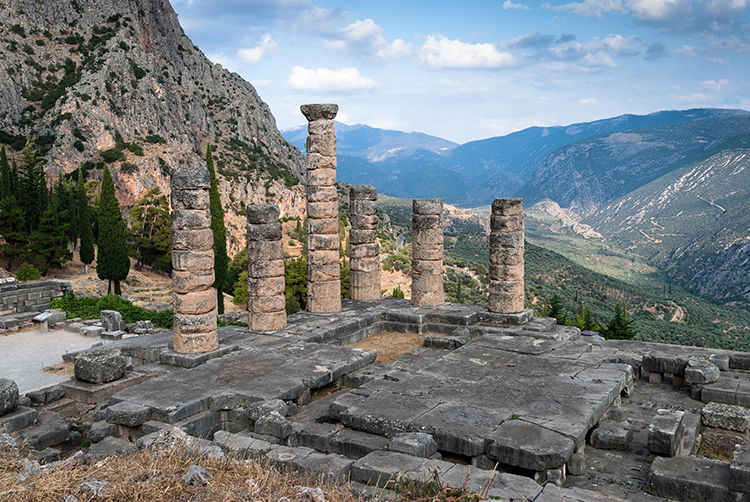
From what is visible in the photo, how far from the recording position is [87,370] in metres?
11.8

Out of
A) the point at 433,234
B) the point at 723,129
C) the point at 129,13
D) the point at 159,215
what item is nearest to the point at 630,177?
the point at 723,129

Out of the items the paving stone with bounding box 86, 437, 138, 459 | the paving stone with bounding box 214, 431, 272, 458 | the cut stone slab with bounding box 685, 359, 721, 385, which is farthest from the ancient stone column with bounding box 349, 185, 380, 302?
the paving stone with bounding box 86, 437, 138, 459

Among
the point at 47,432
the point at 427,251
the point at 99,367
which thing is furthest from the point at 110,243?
the point at 47,432

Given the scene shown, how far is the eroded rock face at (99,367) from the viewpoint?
1177cm

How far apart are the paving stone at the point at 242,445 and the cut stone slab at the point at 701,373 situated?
8.11 m

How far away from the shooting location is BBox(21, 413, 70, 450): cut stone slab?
948 centimetres

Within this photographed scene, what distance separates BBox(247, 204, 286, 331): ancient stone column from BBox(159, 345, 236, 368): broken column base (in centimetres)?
207

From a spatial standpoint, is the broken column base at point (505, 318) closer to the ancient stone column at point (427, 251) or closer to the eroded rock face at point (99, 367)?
the ancient stone column at point (427, 251)

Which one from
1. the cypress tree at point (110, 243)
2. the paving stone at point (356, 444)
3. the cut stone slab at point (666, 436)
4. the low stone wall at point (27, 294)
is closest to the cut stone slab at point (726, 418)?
the cut stone slab at point (666, 436)

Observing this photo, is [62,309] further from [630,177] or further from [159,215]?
[630,177]

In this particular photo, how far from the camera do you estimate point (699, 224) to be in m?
93.4

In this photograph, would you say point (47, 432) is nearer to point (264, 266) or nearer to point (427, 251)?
point (264, 266)

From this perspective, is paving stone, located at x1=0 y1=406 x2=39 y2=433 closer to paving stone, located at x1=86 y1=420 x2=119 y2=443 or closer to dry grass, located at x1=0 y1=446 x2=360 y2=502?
paving stone, located at x1=86 y1=420 x2=119 y2=443

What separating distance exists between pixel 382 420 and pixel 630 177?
181 meters
